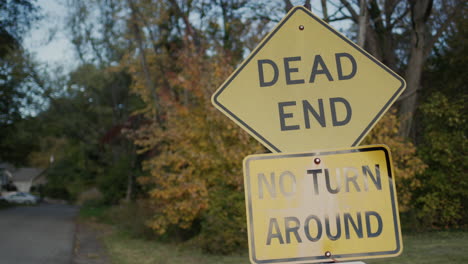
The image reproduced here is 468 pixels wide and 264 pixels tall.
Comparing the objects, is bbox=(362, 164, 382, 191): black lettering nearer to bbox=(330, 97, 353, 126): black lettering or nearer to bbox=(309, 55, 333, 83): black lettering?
bbox=(330, 97, 353, 126): black lettering

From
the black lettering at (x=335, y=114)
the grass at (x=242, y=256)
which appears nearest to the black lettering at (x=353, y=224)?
the black lettering at (x=335, y=114)

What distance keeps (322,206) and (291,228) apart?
0.24 metres

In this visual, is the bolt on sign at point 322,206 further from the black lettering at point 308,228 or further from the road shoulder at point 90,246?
the road shoulder at point 90,246

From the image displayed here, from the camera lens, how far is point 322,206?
3.03m

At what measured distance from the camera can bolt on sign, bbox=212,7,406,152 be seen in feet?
10.6

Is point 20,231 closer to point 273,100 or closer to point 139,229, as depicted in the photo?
point 139,229

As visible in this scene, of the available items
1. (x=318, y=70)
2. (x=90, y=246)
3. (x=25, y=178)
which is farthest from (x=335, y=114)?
(x=25, y=178)

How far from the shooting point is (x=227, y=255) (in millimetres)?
11031

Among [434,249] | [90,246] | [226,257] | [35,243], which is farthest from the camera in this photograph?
[35,243]

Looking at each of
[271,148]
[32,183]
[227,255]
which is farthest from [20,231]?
[32,183]

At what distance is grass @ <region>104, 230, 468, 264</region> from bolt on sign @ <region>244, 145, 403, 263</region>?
6039 mm

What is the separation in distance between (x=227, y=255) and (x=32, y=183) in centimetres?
8041

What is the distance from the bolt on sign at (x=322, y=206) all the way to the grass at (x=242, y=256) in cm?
604

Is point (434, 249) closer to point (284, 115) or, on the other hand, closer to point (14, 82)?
point (284, 115)
